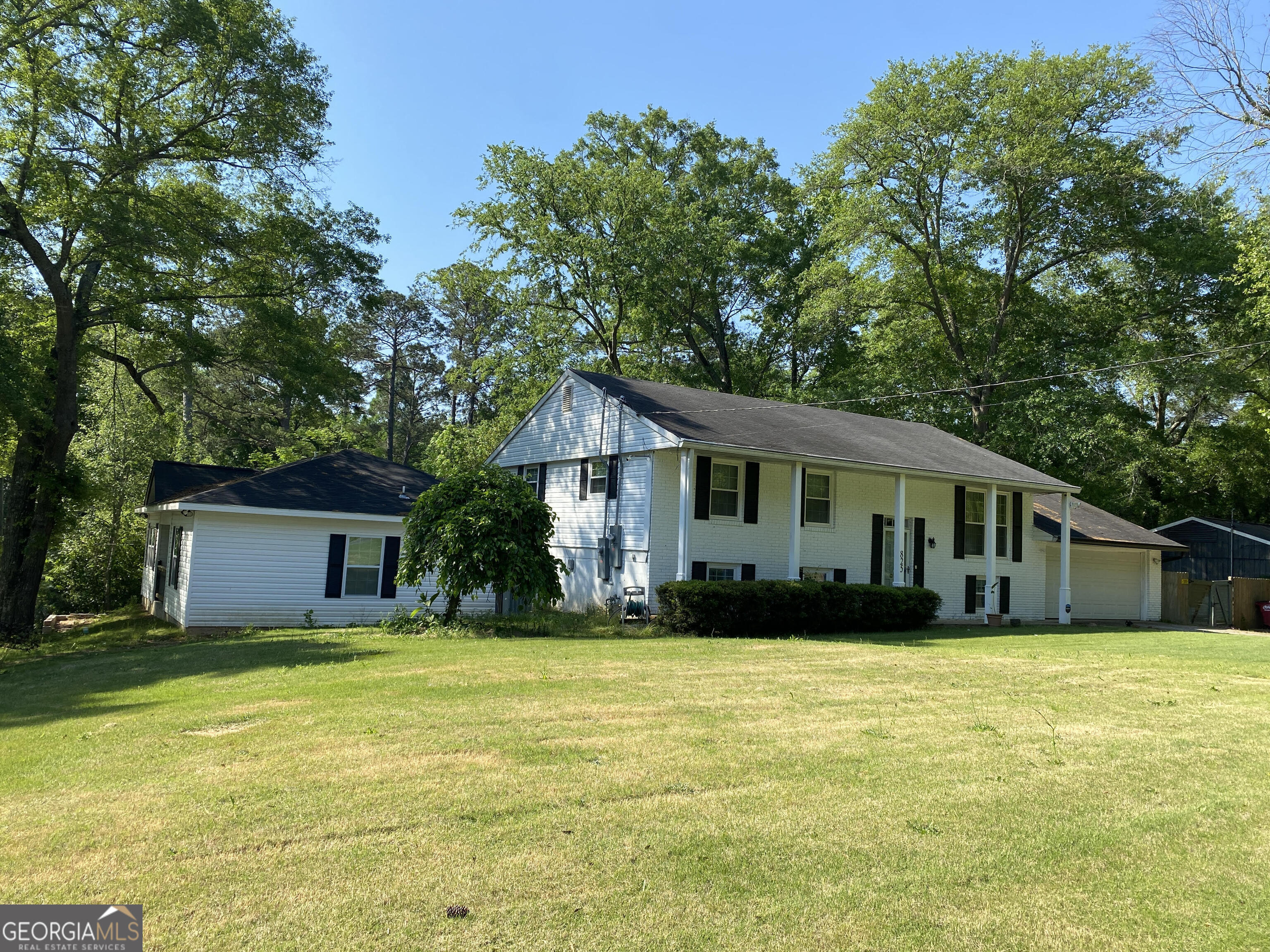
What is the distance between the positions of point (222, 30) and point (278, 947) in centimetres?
2162

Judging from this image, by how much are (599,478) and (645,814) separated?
1635 cm

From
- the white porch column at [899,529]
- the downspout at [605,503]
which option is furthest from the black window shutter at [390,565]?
the white porch column at [899,529]

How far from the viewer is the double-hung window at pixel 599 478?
68.9 feet

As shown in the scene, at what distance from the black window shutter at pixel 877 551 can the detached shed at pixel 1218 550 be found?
10.7m

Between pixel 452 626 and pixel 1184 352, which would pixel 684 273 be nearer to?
pixel 1184 352

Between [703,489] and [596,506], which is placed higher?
[703,489]

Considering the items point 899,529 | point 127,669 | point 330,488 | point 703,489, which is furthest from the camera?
point 899,529

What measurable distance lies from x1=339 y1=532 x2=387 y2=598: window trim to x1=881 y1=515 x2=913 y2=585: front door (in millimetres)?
12220

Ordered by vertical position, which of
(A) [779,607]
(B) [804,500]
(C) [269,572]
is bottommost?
(A) [779,607]

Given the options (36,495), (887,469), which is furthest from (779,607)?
(36,495)

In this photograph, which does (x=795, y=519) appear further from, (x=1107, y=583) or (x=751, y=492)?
(x=1107, y=583)

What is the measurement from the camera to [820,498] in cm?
2114

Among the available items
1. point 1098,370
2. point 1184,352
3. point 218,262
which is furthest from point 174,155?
point 1184,352

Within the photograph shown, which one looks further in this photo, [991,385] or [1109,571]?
[991,385]
